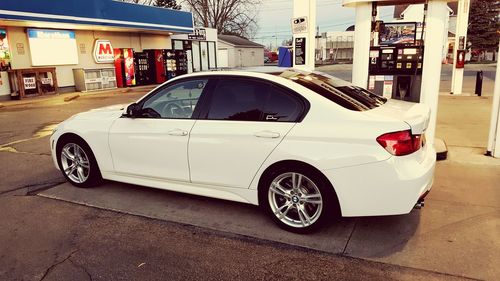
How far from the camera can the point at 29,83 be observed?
1809 cm

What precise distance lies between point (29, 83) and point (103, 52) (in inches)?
200

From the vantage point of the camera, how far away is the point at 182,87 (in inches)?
189

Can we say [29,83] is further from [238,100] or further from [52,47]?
A: [238,100]

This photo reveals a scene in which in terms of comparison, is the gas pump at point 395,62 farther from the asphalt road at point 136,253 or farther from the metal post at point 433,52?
the asphalt road at point 136,253

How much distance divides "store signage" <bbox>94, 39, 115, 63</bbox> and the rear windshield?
1960cm

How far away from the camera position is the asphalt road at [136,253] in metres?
3.38

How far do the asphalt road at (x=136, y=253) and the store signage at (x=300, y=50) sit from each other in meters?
4.61

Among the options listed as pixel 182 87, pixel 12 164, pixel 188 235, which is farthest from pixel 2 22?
pixel 188 235

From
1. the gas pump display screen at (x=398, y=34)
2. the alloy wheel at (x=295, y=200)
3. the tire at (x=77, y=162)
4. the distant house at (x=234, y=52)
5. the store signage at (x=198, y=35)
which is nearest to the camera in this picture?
the alloy wheel at (x=295, y=200)

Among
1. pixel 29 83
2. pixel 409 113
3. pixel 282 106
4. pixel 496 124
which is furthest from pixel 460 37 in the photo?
pixel 29 83

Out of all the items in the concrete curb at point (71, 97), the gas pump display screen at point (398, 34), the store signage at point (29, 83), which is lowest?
the concrete curb at point (71, 97)

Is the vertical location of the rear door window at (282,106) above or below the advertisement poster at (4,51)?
below

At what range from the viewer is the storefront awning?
16.1m

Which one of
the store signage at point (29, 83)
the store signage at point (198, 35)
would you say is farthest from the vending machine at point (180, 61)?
the store signage at point (29, 83)
